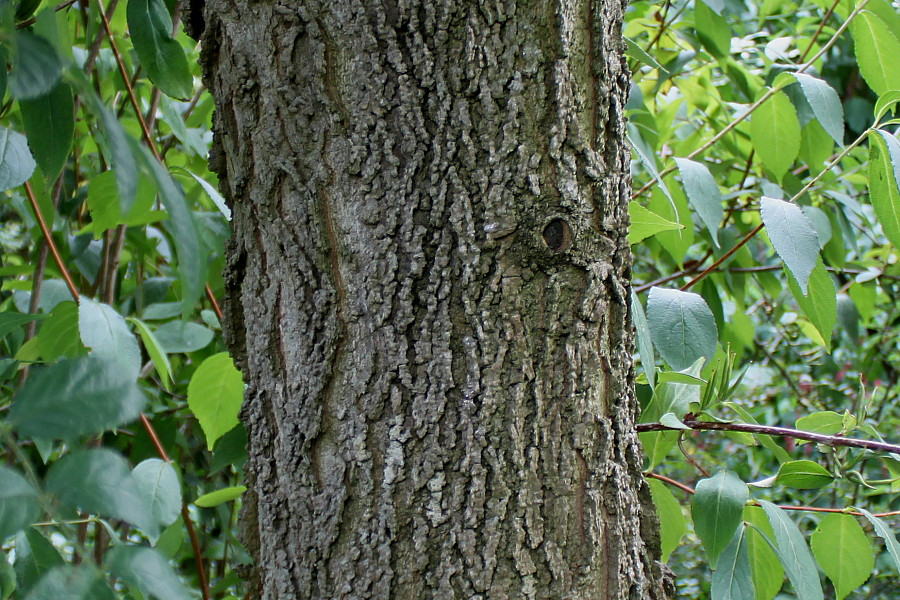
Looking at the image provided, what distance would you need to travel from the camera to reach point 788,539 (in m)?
0.69

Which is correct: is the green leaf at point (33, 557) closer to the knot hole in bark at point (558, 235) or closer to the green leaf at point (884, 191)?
the knot hole in bark at point (558, 235)

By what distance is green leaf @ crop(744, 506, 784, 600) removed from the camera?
0.76 meters

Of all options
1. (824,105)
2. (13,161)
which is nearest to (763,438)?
(824,105)

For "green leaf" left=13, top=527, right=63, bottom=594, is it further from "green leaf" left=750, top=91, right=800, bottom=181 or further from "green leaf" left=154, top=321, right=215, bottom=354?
"green leaf" left=750, top=91, right=800, bottom=181

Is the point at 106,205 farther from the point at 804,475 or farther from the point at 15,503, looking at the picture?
the point at 804,475

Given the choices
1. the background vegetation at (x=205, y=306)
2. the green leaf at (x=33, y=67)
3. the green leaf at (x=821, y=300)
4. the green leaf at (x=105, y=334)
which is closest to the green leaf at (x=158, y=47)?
the background vegetation at (x=205, y=306)

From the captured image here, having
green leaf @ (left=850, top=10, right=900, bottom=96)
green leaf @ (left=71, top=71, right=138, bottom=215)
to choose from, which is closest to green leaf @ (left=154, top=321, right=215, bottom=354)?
green leaf @ (left=71, top=71, right=138, bottom=215)

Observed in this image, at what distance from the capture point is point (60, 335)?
746mm

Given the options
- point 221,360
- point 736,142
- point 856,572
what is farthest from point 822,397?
point 221,360

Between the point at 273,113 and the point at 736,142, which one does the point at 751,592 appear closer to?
the point at 273,113

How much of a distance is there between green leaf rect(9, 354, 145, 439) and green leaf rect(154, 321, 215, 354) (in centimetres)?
60

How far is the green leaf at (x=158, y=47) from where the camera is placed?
71cm

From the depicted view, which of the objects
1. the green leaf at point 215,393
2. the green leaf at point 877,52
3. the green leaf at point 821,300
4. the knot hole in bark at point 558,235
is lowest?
the green leaf at point 215,393

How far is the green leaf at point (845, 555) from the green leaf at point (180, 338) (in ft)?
2.51
